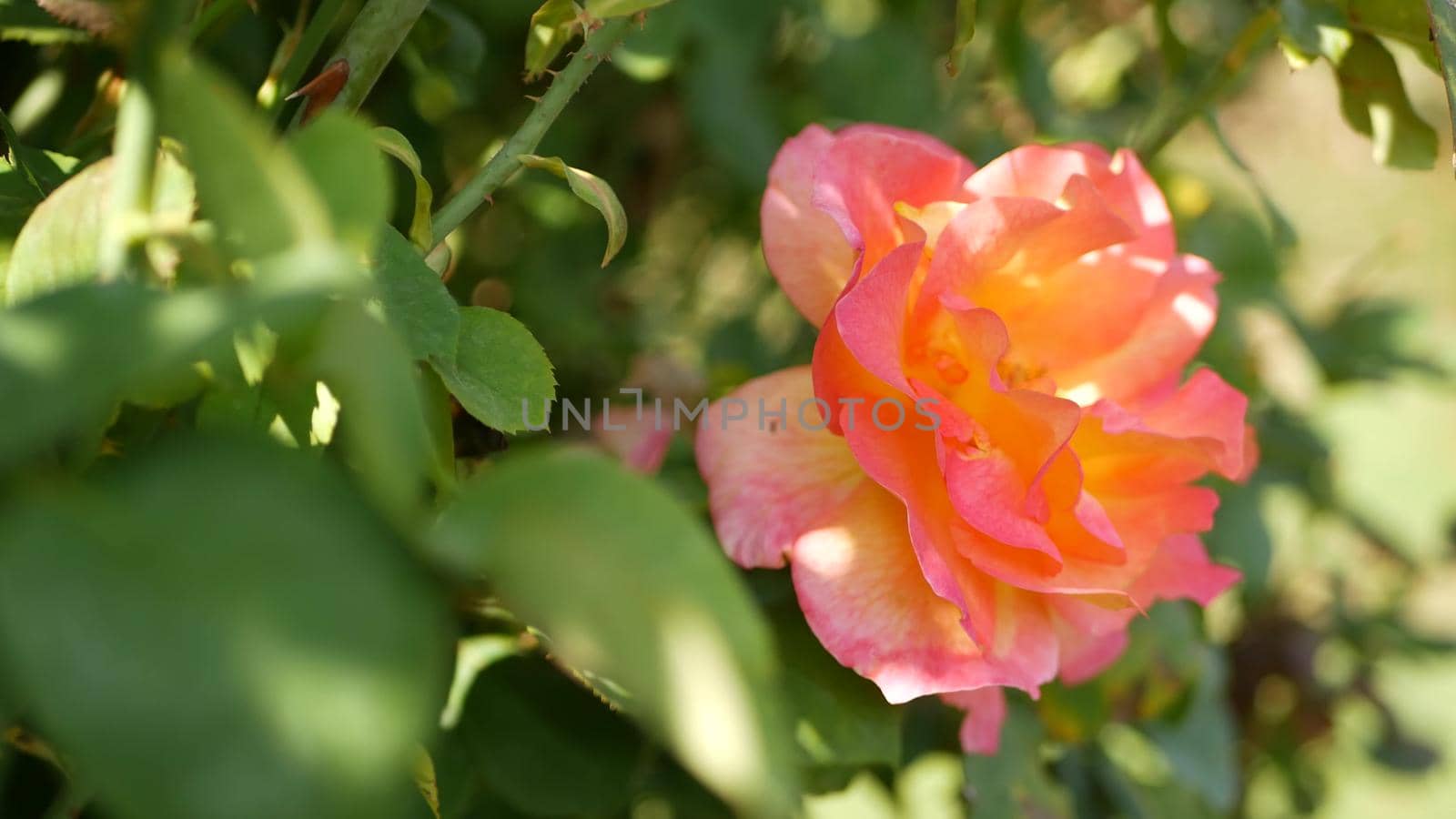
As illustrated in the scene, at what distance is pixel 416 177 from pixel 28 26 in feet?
0.56

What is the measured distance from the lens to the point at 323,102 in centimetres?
32

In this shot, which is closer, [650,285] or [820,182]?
[820,182]

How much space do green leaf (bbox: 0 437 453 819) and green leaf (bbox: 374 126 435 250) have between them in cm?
15

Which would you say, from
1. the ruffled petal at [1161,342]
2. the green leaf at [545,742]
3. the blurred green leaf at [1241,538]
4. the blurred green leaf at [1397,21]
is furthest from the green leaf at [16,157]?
the blurred green leaf at [1241,538]

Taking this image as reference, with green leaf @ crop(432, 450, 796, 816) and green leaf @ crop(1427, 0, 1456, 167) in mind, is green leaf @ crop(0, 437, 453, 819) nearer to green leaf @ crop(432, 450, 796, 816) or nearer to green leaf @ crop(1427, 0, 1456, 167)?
green leaf @ crop(432, 450, 796, 816)

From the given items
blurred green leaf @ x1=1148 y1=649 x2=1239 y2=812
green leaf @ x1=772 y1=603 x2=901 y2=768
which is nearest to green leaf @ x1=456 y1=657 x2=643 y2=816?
green leaf @ x1=772 y1=603 x2=901 y2=768

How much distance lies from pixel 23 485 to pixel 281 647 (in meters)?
0.05

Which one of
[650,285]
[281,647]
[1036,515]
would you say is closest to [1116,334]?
[1036,515]

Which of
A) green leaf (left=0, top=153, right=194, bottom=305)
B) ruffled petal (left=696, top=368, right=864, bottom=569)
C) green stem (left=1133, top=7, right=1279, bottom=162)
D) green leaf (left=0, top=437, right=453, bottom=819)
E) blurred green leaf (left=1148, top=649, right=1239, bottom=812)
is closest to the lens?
green leaf (left=0, top=437, right=453, bottom=819)

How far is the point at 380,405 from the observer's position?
16 centimetres

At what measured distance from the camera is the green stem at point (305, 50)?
1.13 ft

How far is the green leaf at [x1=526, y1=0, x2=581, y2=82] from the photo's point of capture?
0.35 metres

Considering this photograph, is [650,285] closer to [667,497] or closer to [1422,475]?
[1422,475]

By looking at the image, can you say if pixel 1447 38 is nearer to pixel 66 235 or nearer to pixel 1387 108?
pixel 1387 108
